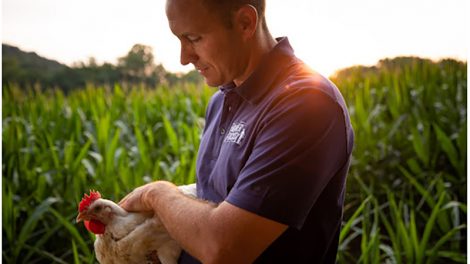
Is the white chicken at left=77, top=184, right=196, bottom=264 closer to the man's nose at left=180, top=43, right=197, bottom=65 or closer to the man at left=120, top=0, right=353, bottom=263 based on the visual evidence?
the man at left=120, top=0, right=353, bottom=263

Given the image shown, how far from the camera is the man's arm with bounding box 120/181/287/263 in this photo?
87 cm

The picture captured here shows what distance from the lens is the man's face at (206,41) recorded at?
38.8 inches

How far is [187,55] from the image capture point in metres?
1.04

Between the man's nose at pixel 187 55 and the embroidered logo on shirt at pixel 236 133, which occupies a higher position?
the man's nose at pixel 187 55

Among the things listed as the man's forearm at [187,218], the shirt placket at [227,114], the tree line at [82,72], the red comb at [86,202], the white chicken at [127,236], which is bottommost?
the tree line at [82,72]

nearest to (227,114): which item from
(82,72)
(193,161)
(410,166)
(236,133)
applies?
(236,133)

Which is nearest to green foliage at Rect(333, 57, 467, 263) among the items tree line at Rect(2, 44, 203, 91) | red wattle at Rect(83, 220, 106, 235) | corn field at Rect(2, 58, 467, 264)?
corn field at Rect(2, 58, 467, 264)

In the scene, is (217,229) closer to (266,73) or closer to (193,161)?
(266,73)

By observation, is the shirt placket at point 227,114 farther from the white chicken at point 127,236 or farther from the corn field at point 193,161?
the corn field at point 193,161

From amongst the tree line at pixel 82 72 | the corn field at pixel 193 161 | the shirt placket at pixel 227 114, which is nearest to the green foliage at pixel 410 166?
the corn field at pixel 193 161

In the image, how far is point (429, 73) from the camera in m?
4.20

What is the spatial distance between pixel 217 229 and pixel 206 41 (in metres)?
0.32

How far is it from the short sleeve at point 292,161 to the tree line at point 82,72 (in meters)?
4.00

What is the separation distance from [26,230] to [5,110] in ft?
5.71
